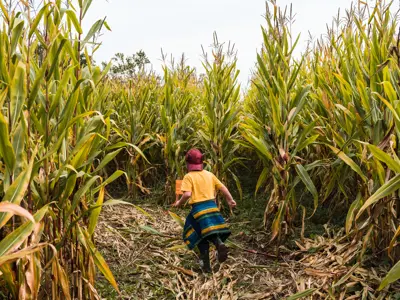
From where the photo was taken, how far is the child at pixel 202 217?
9.78 feet

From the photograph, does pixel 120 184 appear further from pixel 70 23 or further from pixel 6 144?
pixel 6 144

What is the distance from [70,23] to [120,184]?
320 cm

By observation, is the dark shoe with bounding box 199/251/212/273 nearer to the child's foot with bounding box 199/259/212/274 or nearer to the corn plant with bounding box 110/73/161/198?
the child's foot with bounding box 199/259/212/274

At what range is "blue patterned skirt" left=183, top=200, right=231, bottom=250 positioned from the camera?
298 centimetres

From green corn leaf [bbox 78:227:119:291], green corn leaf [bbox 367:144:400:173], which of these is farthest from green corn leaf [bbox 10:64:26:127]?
green corn leaf [bbox 367:144:400:173]

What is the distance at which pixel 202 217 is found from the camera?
9.93ft

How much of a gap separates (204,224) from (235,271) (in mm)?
423

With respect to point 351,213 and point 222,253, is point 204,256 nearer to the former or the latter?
point 222,253

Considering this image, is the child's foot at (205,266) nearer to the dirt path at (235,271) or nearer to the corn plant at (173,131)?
the dirt path at (235,271)

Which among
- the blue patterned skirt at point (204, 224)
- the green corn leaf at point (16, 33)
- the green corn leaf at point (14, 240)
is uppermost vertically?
the green corn leaf at point (16, 33)

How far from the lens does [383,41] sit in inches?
101

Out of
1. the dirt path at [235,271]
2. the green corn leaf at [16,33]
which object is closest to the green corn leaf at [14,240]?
the green corn leaf at [16,33]

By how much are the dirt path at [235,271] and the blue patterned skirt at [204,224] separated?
204 mm

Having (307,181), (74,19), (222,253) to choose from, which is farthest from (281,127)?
(74,19)
